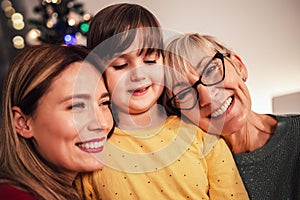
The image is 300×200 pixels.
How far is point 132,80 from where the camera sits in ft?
2.85

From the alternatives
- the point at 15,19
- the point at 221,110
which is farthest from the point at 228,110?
the point at 15,19

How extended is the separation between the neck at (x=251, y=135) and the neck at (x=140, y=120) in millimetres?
157

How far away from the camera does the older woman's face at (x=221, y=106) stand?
92 cm

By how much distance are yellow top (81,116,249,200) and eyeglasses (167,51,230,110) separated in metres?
0.05

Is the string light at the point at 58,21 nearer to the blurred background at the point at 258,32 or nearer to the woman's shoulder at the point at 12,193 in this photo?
the blurred background at the point at 258,32

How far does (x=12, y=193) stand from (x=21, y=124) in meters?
0.15

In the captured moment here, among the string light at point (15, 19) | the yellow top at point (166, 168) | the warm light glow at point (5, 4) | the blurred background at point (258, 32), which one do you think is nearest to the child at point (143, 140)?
Result: the yellow top at point (166, 168)

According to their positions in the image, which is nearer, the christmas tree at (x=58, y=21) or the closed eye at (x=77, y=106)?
the closed eye at (x=77, y=106)

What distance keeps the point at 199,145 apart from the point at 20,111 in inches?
14.0

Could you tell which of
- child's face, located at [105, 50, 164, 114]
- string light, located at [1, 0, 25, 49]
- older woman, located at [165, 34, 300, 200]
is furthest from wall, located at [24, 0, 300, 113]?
string light, located at [1, 0, 25, 49]

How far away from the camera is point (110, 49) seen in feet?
2.86

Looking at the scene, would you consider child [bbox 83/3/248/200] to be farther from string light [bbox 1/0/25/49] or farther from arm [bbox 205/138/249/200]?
string light [bbox 1/0/25/49]

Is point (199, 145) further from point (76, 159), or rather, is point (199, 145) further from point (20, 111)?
point (20, 111)

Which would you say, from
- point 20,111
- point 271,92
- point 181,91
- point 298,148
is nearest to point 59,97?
point 20,111
